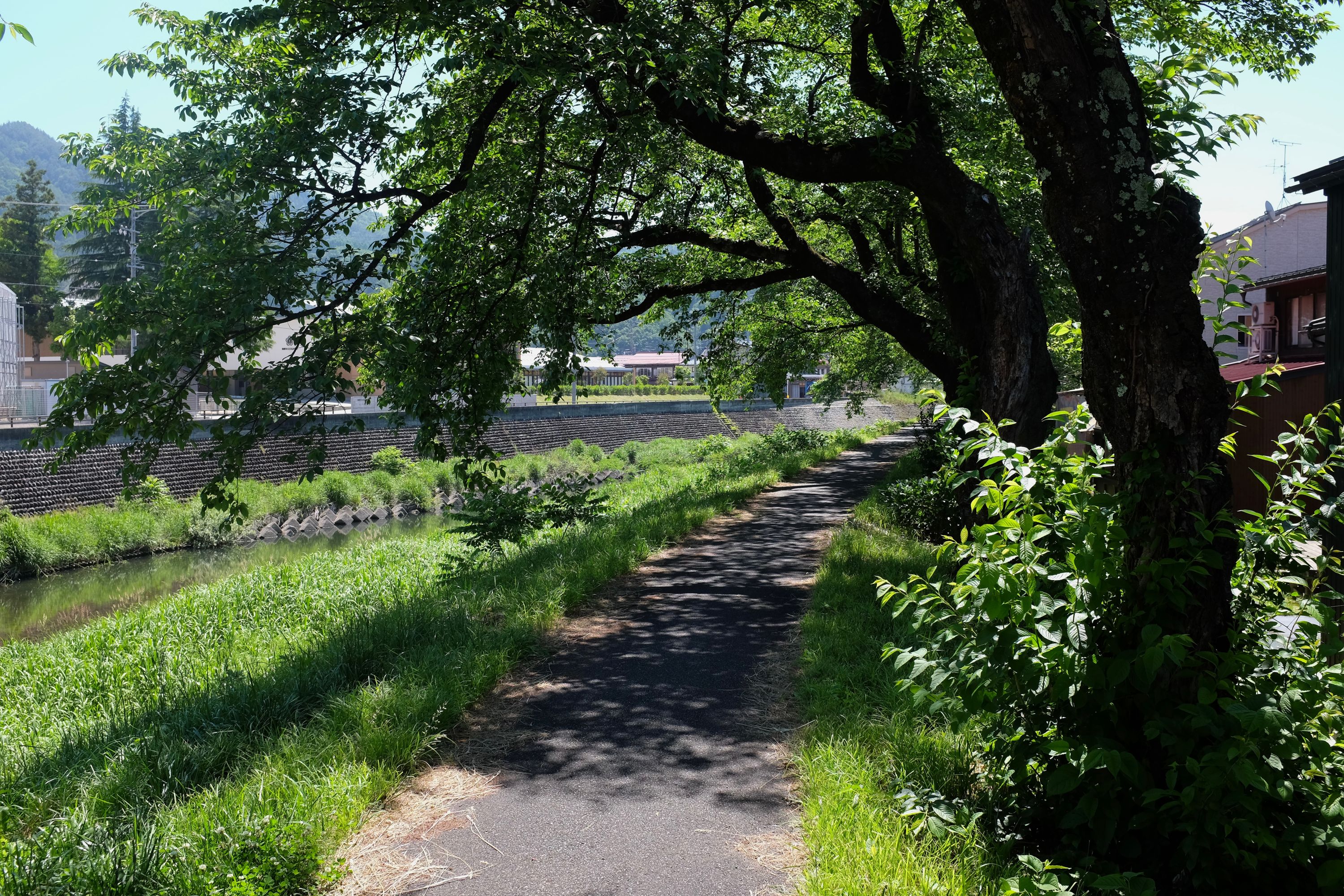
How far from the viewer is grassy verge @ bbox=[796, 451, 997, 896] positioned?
11.8 feet

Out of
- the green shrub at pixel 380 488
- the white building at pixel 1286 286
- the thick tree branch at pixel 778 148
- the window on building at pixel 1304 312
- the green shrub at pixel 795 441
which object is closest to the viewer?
the thick tree branch at pixel 778 148

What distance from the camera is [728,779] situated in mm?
4699

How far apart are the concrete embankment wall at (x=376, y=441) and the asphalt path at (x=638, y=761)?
3.09 meters

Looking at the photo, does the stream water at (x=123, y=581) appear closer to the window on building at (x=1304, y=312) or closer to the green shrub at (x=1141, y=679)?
the green shrub at (x=1141, y=679)

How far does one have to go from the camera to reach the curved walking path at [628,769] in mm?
3842

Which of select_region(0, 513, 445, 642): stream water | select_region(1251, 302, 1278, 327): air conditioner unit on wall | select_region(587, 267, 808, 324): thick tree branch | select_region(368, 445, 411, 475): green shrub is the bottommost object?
select_region(0, 513, 445, 642): stream water

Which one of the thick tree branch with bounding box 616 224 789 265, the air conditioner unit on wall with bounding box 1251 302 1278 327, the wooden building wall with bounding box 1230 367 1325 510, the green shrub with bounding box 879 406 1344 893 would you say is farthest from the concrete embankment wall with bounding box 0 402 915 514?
the wooden building wall with bounding box 1230 367 1325 510

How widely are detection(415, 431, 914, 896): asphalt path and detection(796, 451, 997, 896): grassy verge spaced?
23 cm

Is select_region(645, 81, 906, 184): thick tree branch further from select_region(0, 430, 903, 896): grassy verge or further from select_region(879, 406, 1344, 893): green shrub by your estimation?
select_region(879, 406, 1344, 893): green shrub

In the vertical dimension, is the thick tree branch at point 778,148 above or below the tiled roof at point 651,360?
below

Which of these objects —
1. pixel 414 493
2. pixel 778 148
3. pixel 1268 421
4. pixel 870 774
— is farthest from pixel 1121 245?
pixel 414 493

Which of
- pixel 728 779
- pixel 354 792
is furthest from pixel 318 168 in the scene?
pixel 728 779

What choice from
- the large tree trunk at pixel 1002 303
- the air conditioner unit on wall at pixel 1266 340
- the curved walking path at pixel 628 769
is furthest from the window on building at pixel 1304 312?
the curved walking path at pixel 628 769

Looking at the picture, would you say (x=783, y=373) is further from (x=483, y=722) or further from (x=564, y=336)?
(x=483, y=722)
